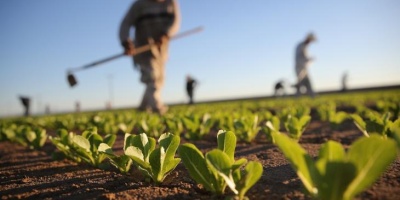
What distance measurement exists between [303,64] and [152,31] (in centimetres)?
823

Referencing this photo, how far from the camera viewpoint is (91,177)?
65.4 inches

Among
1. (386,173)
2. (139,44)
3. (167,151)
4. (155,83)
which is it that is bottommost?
(386,173)

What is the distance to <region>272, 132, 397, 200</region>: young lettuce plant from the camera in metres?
0.79

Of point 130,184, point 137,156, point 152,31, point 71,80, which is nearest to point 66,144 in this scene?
point 130,184

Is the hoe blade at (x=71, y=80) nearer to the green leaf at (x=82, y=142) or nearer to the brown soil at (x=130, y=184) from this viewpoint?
the brown soil at (x=130, y=184)

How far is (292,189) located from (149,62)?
6.30 m

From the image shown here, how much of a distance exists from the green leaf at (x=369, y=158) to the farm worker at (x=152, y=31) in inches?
251

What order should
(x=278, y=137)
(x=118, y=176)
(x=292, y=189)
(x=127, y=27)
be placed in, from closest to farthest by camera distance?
(x=278, y=137) < (x=292, y=189) < (x=118, y=176) < (x=127, y=27)

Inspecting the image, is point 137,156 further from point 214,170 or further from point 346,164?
point 346,164

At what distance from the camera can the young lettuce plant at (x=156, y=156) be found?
4.36ft

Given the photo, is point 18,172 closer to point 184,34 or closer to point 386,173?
point 386,173

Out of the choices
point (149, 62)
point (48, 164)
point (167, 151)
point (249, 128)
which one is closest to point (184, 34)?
point (149, 62)

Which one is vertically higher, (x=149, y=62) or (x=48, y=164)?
(x=149, y=62)

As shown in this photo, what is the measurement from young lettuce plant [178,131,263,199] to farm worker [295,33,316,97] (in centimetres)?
1252
